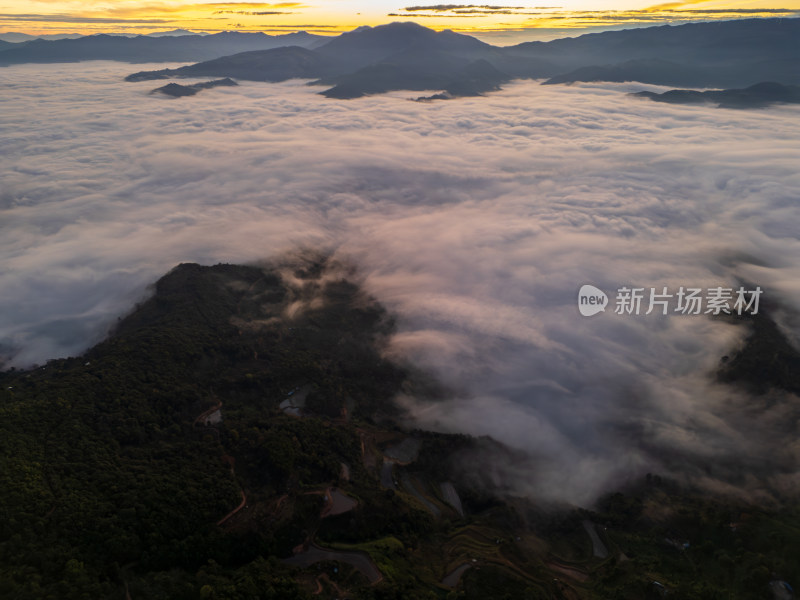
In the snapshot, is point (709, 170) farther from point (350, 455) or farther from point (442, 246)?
point (350, 455)

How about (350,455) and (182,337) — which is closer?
(350,455)

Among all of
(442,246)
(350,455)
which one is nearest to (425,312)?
(442,246)

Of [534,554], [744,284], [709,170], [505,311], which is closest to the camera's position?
[534,554]

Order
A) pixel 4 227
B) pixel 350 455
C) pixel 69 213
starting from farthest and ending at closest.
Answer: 1. pixel 69 213
2. pixel 4 227
3. pixel 350 455

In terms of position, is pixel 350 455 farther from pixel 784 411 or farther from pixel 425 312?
pixel 784 411

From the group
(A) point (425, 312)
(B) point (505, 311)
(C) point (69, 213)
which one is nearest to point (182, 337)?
(A) point (425, 312)

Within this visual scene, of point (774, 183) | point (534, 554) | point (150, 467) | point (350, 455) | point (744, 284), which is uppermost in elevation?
point (774, 183)

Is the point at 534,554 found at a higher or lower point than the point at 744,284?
lower
